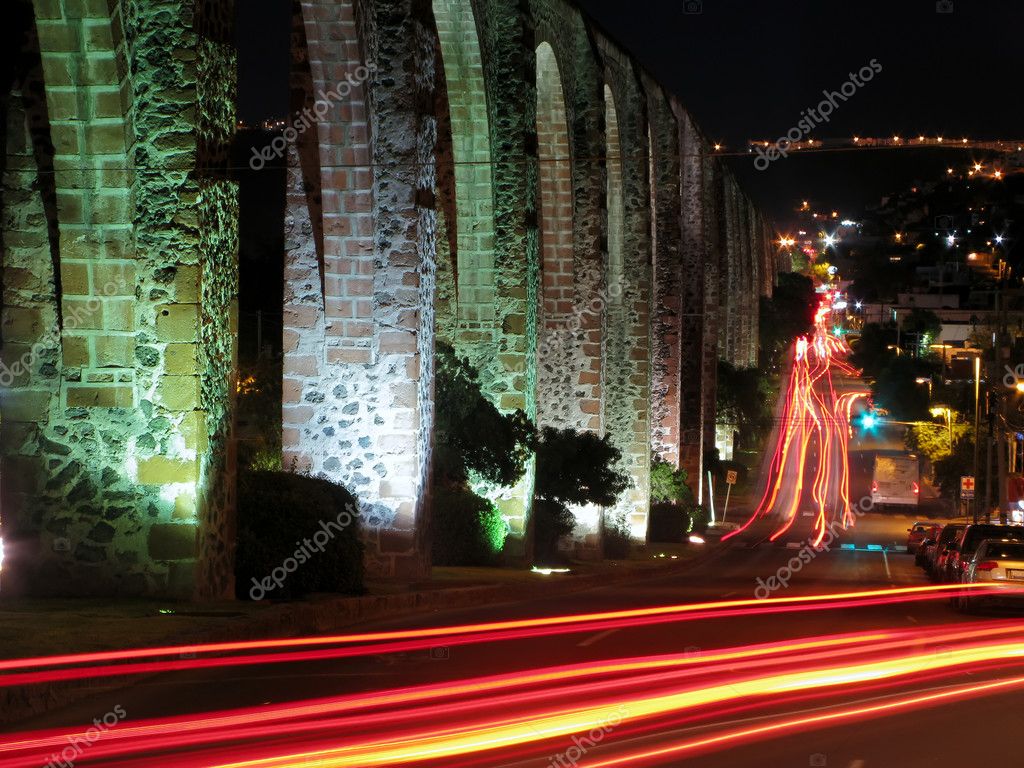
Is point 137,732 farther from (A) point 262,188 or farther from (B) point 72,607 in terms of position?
(A) point 262,188

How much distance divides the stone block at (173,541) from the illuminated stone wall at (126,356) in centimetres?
1

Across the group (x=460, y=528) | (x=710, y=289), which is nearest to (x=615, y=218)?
(x=460, y=528)

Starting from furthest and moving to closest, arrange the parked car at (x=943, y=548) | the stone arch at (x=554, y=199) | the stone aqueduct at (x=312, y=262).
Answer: the stone arch at (x=554, y=199) → the parked car at (x=943, y=548) → the stone aqueduct at (x=312, y=262)

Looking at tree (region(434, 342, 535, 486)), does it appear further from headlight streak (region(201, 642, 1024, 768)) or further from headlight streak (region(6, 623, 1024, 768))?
headlight streak (region(201, 642, 1024, 768))

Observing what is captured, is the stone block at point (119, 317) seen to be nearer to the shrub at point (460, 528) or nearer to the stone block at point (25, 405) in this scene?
the stone block at point (25, 405)

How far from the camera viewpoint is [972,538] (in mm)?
26031

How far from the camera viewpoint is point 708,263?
58.4 m

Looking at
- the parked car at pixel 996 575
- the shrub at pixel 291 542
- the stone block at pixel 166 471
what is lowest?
the parked car at pixel 996 575

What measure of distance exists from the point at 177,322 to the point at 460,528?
12.3 m

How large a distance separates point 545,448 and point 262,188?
3378cm

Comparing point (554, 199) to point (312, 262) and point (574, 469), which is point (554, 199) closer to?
point (574, 469)

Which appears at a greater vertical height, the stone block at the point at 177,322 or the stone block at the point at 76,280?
the stone block at the point at 76,280

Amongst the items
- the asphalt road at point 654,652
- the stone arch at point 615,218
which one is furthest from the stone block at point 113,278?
the stone arch at point 615,218

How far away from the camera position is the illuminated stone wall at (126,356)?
14.4m
